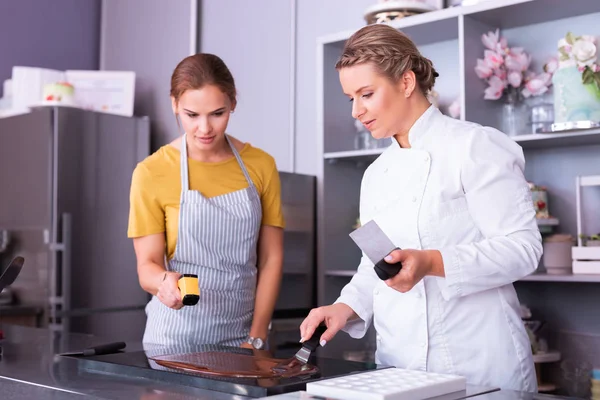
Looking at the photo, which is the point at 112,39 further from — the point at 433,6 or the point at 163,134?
the point at 433,6

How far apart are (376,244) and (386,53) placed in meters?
0.54

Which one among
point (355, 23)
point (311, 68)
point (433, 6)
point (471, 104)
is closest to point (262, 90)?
point (311, 68)

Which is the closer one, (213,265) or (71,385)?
(71,385)

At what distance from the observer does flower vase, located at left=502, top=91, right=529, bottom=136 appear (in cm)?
281

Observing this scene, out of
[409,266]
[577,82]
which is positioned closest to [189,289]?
[409,266]

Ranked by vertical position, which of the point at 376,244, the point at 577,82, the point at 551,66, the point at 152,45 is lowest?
the point at 376,244

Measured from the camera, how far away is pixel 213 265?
216 centimetres

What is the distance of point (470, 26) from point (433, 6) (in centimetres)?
30

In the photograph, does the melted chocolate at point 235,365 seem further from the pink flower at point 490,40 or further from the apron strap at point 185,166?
the pink flower at point 490,40

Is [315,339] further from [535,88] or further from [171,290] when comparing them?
[535,88]

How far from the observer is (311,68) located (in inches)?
144

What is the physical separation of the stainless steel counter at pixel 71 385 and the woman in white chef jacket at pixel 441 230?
35cm

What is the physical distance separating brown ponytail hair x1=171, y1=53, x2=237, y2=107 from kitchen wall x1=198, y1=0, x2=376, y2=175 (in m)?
1.49

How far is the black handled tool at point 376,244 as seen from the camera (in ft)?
4.25
